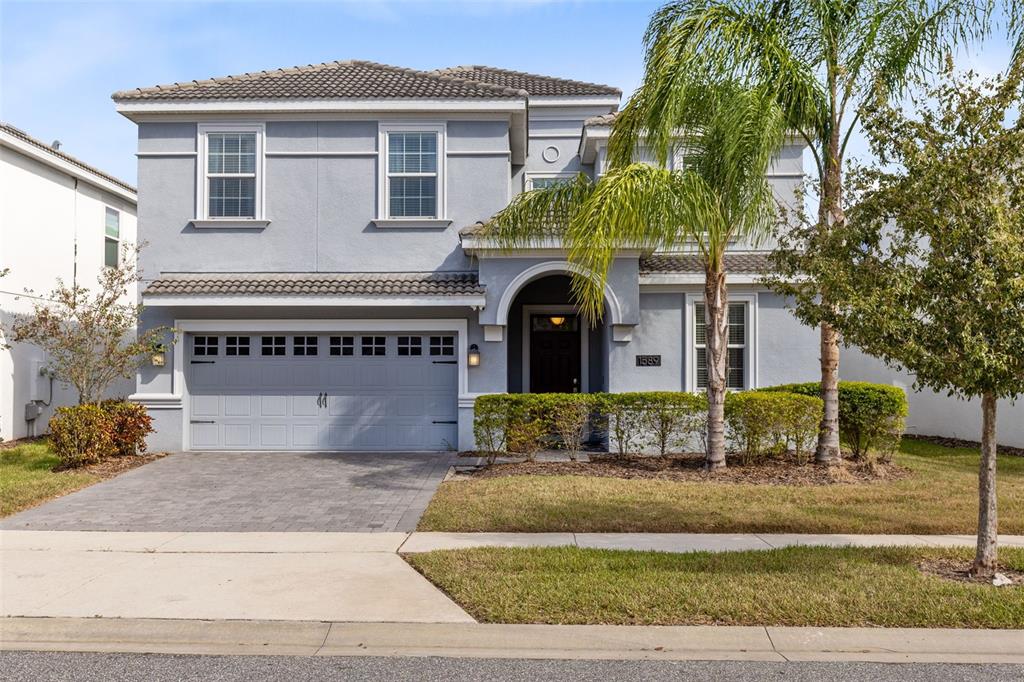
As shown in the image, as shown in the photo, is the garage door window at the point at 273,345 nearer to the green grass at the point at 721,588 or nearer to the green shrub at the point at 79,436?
the green shrub at the point at 79,436

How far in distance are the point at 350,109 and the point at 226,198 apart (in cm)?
288

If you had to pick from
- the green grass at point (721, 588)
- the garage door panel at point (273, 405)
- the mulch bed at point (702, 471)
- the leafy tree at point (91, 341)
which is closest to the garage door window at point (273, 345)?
the garage door panel at point (273, 405)

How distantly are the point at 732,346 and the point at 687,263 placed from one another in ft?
6.00

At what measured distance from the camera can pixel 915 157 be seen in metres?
6.42

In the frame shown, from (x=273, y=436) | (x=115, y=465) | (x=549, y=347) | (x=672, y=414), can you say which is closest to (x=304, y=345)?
(x=273, y=436)

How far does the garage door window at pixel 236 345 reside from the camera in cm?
1445

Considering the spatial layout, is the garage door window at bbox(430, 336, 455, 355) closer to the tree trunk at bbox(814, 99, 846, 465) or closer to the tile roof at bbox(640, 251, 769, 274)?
the tile roof at bbox(640, 251, 769, 274)

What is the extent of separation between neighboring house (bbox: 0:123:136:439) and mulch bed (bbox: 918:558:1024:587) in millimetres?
16215

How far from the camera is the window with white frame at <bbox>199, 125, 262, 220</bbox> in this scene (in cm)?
1437

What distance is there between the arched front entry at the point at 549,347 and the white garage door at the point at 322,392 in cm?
250

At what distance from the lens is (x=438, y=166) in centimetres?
1441

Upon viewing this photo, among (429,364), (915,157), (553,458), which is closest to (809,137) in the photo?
(915,157)

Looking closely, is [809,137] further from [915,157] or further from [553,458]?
[553,458]

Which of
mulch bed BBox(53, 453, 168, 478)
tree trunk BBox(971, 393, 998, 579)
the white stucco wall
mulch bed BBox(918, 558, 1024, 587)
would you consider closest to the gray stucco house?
mulch bed BBox(53, 453, 168, 478)
